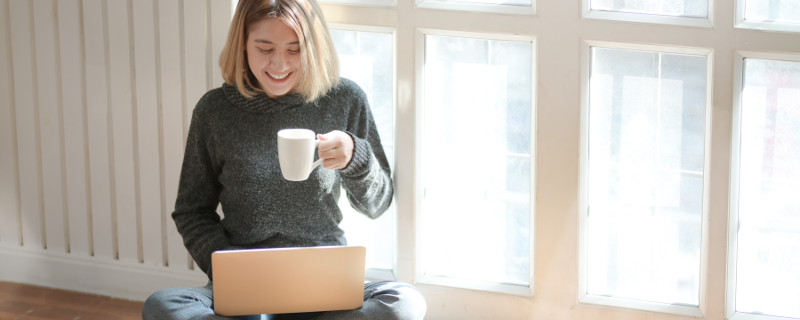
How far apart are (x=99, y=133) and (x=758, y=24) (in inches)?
58.6

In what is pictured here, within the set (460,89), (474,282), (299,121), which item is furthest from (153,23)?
(474,282)

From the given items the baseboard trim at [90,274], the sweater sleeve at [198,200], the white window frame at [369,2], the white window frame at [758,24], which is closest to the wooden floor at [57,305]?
the baseboard trim at [90,274]

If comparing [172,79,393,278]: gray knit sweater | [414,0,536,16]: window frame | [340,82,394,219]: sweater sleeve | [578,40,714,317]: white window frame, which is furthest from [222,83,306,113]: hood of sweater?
[578,40,714,317]: white window frame

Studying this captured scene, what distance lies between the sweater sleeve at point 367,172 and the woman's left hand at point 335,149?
4 centimetres

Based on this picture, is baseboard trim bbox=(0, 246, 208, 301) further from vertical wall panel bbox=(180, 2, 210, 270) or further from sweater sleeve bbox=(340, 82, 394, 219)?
sweater sleeve bbox=(340, 82, 394, 219)

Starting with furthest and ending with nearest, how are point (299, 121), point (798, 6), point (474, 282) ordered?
point (474, 282), point (299, 121), point (798, 6)

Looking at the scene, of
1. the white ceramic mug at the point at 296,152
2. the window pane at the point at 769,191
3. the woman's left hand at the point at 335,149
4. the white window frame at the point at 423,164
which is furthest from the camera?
the white window frame at the point at 423,164

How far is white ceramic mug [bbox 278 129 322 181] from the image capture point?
1.80 m

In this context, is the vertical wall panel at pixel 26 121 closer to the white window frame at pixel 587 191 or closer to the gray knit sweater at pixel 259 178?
the gray knit sweater at pixel 259 178

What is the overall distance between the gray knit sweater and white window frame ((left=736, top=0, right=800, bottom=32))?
75 cm

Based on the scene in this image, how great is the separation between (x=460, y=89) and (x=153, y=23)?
72 cm

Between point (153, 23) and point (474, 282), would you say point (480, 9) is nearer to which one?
point (474, 282)

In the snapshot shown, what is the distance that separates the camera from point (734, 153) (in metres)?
2.02

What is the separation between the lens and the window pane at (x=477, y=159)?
2.18 metres
